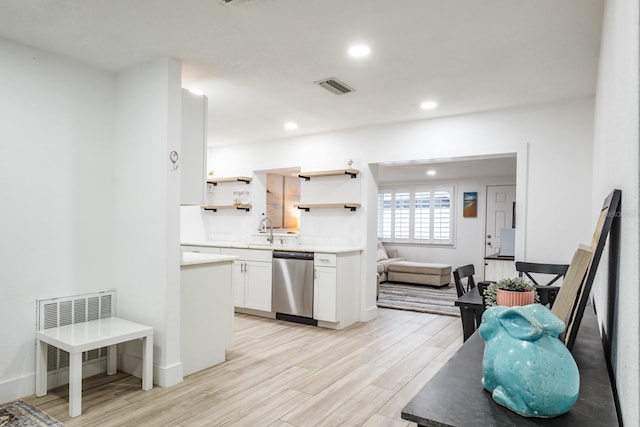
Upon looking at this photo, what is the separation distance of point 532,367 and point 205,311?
2.91 metres

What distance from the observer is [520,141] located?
415 cm

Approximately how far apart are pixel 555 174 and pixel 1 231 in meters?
4.64

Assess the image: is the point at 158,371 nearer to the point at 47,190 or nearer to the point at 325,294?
the point at 47,190

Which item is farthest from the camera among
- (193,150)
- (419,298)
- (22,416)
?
(419,298)

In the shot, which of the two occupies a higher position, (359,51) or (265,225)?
(359,51)

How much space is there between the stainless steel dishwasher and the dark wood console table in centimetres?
359

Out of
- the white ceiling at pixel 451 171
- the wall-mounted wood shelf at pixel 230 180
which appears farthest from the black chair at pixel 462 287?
the wall-mounted wood shelf at pixel 230 180

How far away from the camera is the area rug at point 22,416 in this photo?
8.06ft

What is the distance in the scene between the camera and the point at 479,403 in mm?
1053

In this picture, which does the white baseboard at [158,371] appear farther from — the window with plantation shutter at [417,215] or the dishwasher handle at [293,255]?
the window with plantation shutter at [417,215]

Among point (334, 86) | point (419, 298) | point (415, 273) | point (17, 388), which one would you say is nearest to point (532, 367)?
point (334, 86)

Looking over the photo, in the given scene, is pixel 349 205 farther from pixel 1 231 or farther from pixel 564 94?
pixel 1 231

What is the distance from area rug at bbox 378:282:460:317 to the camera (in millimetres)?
5875

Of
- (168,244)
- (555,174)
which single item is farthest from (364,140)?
(168,244)
